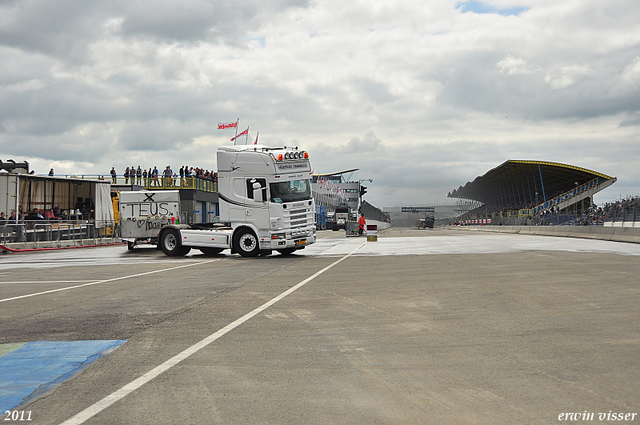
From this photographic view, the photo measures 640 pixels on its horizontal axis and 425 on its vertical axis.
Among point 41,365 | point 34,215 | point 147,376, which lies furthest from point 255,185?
point 34,215

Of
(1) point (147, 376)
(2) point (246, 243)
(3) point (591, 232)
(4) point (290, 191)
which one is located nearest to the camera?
(1) point (147, 376)

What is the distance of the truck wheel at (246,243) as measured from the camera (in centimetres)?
2145

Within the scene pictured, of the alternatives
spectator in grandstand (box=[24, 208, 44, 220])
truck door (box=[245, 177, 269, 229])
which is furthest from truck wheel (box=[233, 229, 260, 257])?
spectator in grandstand (box=[24, 208, 44, 220])

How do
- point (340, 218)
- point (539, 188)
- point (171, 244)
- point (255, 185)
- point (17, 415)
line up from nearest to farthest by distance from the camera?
point (17, 415) < point (255, 185) < point (171, 244) < point (340, 218) < point (539, 188)

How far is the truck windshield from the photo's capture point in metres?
21.0

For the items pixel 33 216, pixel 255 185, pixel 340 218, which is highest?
pixel 255 185

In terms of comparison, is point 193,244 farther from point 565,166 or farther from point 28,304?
point 565,166

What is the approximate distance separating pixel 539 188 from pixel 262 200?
8836cm

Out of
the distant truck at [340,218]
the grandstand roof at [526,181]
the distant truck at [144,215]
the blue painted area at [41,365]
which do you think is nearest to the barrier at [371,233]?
the distant truck at [144,215]

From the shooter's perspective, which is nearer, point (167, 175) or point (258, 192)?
point (258, 192)

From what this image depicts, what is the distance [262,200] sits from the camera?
68.4 ft

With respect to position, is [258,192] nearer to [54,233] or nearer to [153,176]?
[54,233]

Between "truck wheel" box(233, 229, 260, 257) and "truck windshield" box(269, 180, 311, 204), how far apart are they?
1691mm

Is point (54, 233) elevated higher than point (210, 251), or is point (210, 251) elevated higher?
point (54, 233)
